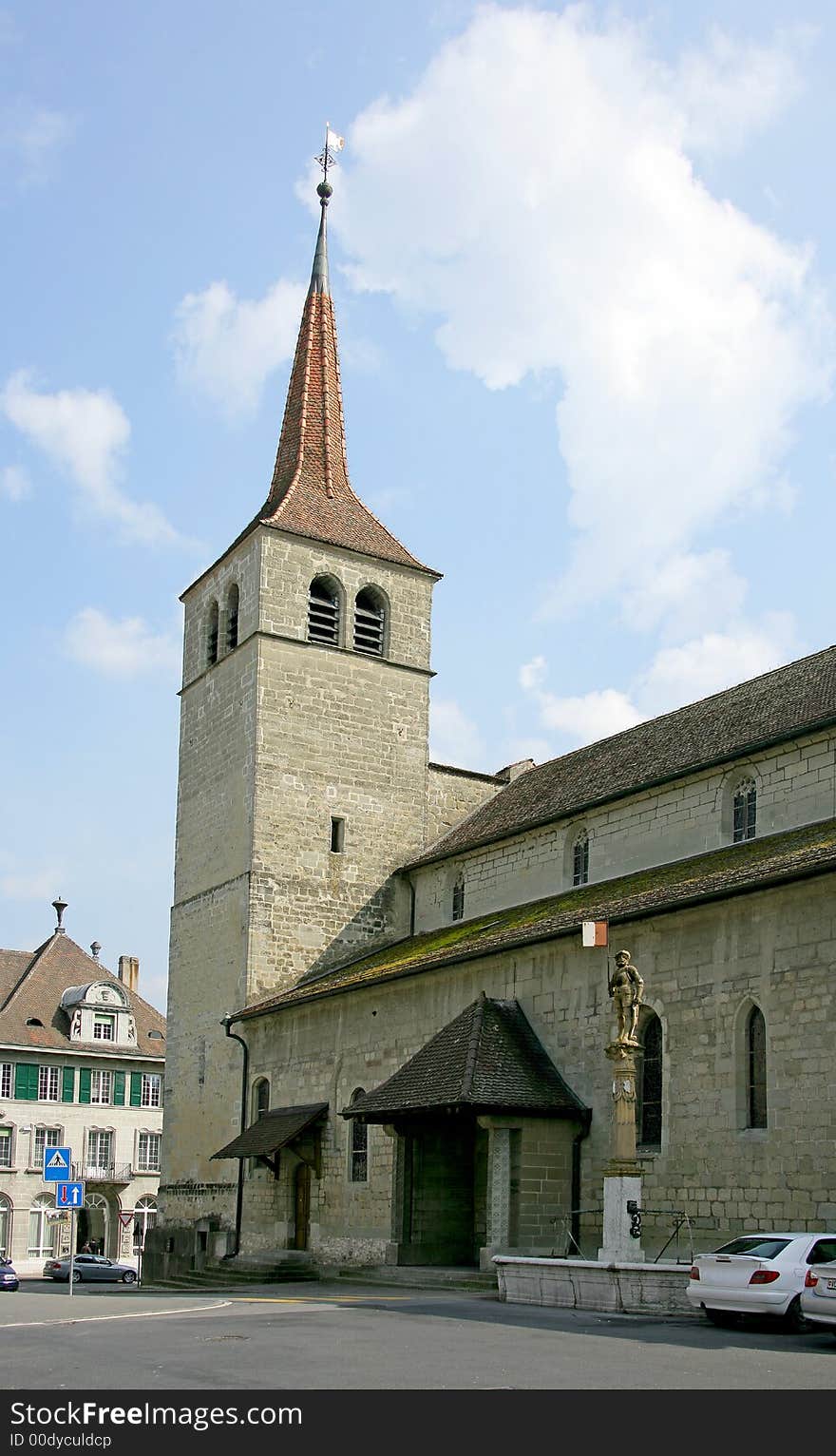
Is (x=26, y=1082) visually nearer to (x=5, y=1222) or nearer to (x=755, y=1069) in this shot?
(x=5, y=1222)

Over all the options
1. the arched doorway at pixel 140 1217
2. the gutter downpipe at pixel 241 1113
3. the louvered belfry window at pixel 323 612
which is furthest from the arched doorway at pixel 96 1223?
the louvered belfry window at pixel 323 612

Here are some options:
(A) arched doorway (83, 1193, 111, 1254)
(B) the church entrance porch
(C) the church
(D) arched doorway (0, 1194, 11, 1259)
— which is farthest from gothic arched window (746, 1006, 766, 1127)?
(A) arched doorway (83, 1193, 111, 1254)

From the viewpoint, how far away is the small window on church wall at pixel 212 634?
38.1 m

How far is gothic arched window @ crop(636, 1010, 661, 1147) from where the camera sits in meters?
21.2

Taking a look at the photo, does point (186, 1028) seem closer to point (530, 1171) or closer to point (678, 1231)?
point (530, 1171)

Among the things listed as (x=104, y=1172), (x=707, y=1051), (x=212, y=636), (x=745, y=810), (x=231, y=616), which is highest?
(x=231, y=616)

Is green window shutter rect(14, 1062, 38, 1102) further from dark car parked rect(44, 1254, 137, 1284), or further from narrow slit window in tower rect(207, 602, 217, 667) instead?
narrow slit window in tower rect(207, 602, 217, 667)

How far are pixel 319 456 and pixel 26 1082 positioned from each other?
88.9 feet

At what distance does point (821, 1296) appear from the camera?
14141 millimetres

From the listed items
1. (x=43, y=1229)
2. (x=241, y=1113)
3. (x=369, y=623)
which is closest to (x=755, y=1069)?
(x=241, y=1113)

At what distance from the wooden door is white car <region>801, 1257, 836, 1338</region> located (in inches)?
654

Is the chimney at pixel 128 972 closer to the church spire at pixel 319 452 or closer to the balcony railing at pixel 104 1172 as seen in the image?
the balcony railing at pixel 104 1172
